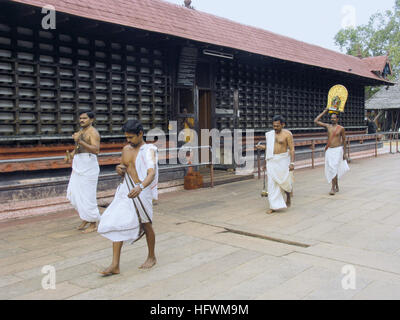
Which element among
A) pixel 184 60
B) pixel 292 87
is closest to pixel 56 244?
pixel 184 60

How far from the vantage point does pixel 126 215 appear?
4047 mm

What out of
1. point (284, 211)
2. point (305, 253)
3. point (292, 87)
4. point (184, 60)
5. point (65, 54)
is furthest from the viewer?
point (292, 87)

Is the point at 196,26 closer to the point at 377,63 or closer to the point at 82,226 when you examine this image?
the point at 82,226

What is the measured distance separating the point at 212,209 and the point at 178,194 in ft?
5.95

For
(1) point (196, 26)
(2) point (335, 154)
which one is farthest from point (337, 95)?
(1) point (196, 26)

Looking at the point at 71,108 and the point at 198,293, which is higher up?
the point at 71,108

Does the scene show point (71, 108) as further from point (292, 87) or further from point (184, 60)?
point (292, 87)

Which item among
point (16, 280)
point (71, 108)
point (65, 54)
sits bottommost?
point (16, 280)

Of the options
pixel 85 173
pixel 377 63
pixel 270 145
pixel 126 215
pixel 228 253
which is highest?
pixel 377 63

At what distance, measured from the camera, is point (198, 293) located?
139 inches

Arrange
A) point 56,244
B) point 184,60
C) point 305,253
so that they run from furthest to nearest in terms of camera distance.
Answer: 1. point 184,60
2. point 56,244
3. point 305,253

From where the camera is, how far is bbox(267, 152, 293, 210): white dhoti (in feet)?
22.3

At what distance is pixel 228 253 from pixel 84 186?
2438 mm

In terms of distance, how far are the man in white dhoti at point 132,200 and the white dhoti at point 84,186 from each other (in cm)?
179
